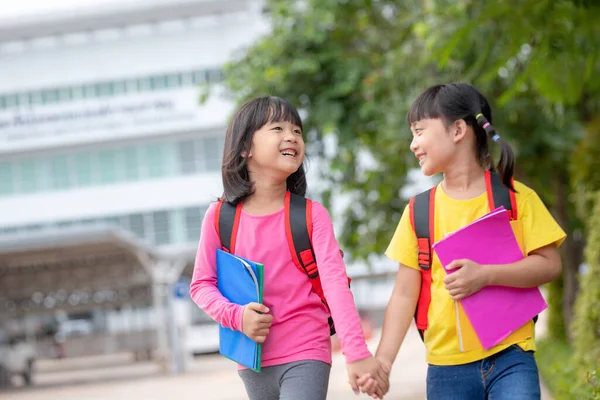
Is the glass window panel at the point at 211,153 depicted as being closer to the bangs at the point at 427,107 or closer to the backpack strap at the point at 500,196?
the bangs at the point at 427,107

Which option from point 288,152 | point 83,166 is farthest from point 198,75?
point 288,152

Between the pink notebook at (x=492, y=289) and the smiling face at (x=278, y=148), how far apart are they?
65 cm

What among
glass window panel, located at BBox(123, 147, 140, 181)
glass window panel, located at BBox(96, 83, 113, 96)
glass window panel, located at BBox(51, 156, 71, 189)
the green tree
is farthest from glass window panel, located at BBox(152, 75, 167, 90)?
the green tree

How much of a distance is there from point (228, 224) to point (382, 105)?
8.62m

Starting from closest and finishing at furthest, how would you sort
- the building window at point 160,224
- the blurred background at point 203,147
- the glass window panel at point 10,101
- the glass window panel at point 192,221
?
the blurred background at point 203,147 < the glass window panel at point 192,221 < the building window at point 160,224 < the glass window panel at point 10,101

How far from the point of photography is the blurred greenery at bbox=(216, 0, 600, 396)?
1042 cm

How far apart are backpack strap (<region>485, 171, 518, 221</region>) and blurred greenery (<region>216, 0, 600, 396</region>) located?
17.3 feet

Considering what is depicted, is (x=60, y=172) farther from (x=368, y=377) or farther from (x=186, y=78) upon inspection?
(x=368, y=377)

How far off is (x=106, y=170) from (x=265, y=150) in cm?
3744

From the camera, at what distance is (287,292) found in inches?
135

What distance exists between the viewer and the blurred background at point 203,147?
6.92 meters

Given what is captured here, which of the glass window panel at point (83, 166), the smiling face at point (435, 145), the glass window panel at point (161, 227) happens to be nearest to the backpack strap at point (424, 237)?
the smiling face at point (435, 145)

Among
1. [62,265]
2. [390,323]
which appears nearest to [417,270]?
[390,323]

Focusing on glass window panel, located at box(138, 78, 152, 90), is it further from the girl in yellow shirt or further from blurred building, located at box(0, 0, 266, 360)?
the girl in yellow shirt
